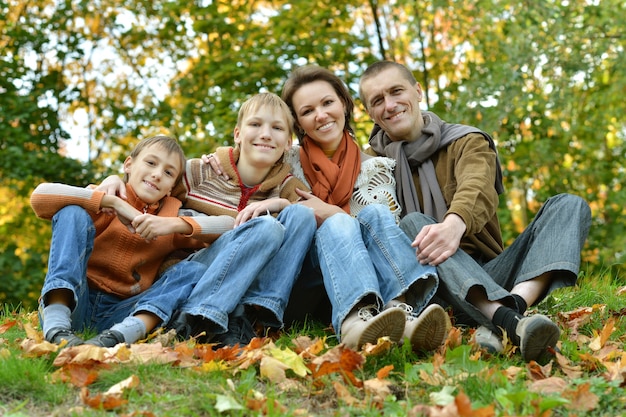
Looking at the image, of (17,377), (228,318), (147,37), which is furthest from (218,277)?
(147,37)

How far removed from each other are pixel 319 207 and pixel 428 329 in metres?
1.08

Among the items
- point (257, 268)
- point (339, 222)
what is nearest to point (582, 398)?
point (339, 222)

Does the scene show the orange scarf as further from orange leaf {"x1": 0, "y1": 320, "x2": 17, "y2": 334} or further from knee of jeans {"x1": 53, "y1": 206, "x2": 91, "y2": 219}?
orange leaf {"x1": 0, "y1": 320, "x2": 17, "y2": 334}

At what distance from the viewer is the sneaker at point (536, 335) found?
2.72m

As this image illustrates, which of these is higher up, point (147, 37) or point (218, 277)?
point (147, 37)

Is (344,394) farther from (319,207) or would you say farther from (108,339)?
(319,207)

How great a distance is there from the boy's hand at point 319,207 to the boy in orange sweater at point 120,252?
542 millimetres

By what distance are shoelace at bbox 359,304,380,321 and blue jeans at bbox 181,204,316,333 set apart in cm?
43

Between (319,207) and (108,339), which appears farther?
(319,207)

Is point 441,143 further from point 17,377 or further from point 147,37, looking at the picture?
point 147,37

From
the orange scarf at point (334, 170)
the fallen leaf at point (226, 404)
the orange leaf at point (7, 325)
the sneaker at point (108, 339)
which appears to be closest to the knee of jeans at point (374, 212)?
the orange scarf at point (334, 170)

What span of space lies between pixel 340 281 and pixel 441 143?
4.11ft

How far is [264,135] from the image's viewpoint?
12.1 ft

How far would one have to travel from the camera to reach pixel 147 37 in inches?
396
